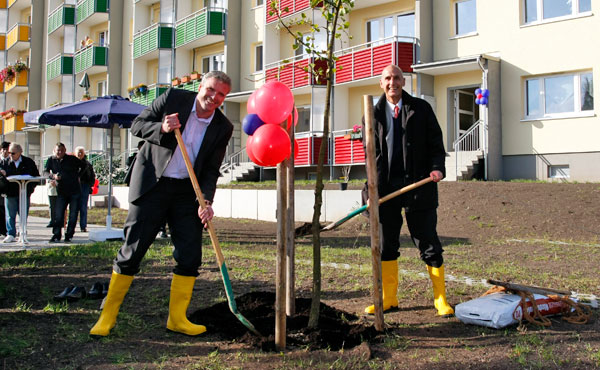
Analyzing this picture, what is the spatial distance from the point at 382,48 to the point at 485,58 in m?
3.85

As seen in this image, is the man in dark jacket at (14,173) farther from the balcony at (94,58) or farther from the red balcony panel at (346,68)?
the balcony at (94,58)

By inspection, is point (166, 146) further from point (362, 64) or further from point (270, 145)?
point (362, 64)

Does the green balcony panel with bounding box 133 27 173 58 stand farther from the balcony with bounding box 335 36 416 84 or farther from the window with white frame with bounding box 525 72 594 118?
the window with white frame with bounding box 525 72 594 118

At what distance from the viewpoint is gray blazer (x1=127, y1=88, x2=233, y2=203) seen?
13.3ft

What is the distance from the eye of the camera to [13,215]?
10.2 m

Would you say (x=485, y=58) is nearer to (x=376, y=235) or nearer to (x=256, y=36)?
(x=256, y=36)

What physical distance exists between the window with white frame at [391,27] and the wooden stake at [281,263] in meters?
17.7

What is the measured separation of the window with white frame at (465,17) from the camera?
1906cm

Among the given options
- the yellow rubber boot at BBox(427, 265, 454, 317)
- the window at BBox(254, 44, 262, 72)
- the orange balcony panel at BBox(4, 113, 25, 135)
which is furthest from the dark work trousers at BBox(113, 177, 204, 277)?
the orange balcony panel at BBox(4, 113, 25, 135)

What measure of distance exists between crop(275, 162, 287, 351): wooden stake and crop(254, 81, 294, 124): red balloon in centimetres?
34

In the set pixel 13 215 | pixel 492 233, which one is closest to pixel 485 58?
pixel 492 233

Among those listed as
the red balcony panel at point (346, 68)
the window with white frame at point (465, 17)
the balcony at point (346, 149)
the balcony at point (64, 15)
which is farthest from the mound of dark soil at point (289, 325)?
the balcony at point (64, 15)

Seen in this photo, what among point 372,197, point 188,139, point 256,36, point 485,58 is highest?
point 256,36

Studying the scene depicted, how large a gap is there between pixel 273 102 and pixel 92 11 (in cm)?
3419
